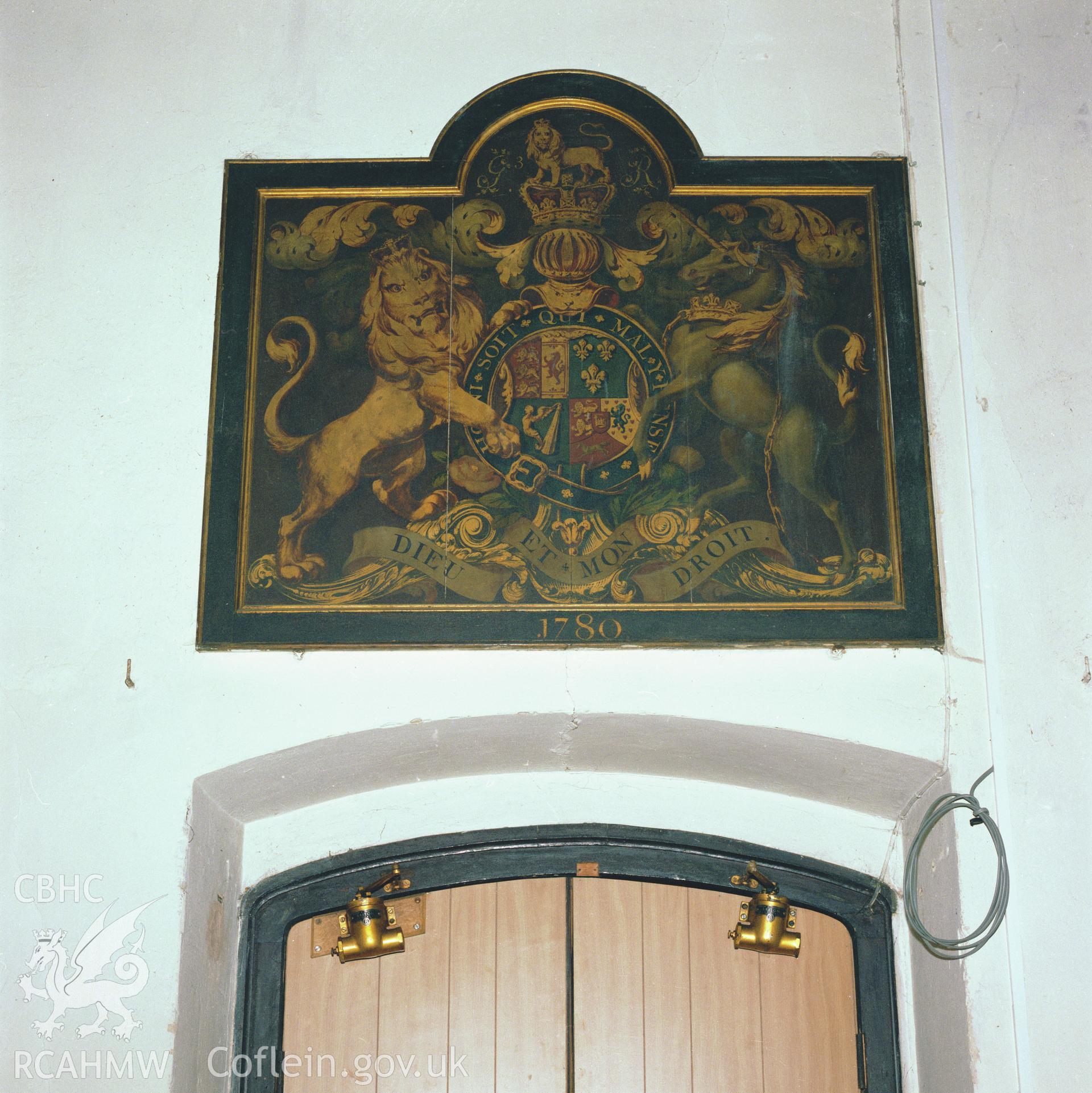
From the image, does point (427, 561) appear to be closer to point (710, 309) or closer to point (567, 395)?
point (567, 395)

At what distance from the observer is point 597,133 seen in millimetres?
3492

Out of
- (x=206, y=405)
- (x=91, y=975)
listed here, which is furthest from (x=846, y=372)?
(x=91, y=975)

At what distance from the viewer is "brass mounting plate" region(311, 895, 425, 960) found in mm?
3348

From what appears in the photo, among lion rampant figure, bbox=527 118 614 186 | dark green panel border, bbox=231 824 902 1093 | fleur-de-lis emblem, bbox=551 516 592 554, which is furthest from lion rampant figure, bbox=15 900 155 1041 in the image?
lion rampant figure, bbox=527 118 614 186

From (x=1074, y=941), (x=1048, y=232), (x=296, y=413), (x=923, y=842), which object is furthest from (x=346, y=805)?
(x=1048, y=232)

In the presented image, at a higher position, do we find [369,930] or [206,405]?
[206,405]

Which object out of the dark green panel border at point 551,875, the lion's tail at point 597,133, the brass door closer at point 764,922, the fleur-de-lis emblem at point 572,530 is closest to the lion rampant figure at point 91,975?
the dark green panel border at point 551,875

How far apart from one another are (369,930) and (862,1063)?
4.33 ft

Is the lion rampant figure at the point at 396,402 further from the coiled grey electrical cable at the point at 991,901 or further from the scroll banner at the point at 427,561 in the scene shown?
the coiled grey electrical cable at the point at 991,901

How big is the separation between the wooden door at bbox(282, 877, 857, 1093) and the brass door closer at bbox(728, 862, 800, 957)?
0.05 m

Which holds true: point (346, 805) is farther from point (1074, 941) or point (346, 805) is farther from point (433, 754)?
point (1074, 941)

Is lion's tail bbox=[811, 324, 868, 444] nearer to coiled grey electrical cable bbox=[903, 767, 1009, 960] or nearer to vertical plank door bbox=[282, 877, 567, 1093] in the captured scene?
coiled grey electrical cable bbox=[903, 767, 1009, 960]

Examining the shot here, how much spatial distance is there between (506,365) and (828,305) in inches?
34.3

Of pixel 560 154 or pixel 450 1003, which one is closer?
pixel 450 1003
